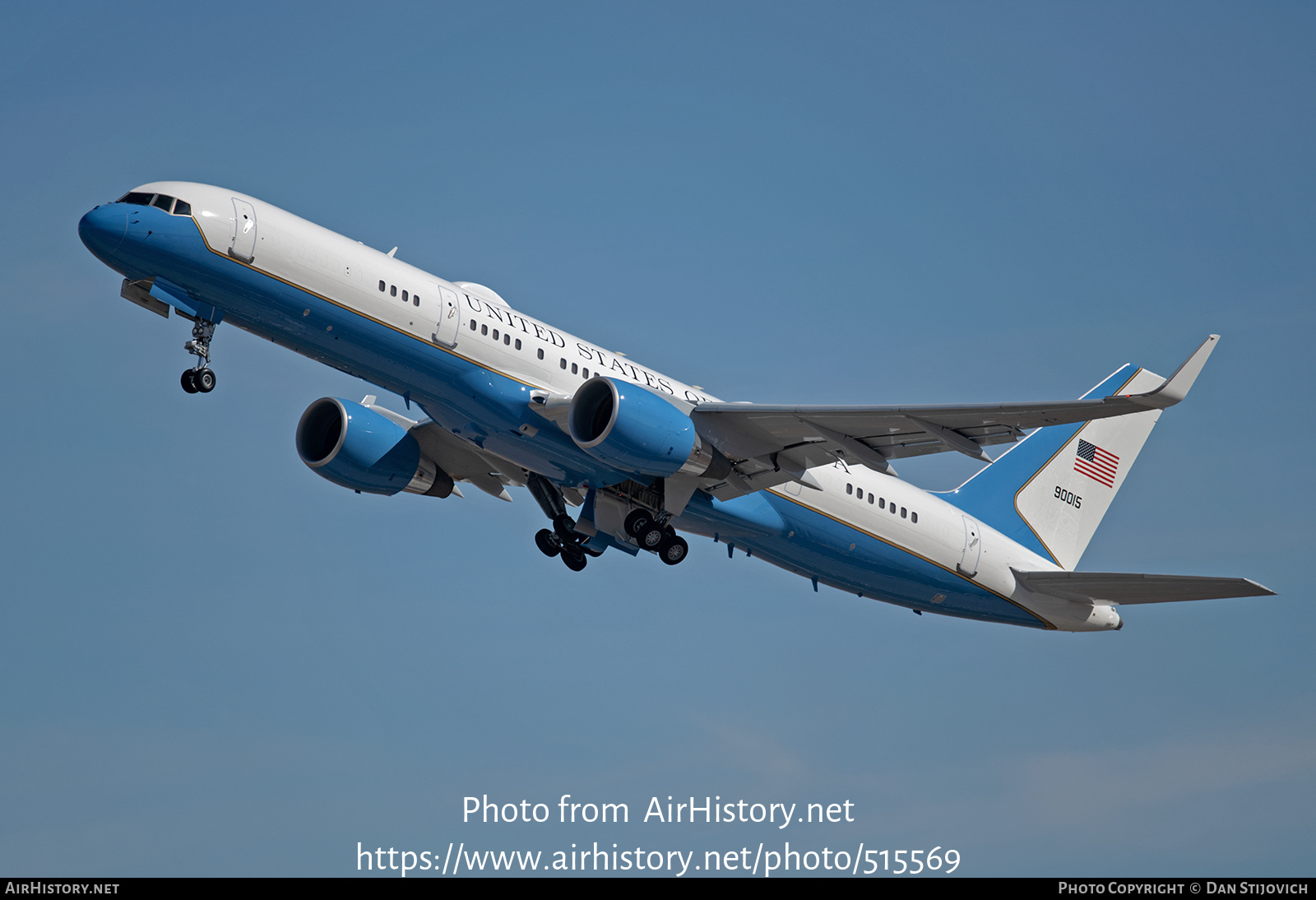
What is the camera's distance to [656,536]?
102ft

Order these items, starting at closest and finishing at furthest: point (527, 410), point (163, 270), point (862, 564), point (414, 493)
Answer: point (163, 270) < point (527, 410) < point (862, 564) < point (414, 493)

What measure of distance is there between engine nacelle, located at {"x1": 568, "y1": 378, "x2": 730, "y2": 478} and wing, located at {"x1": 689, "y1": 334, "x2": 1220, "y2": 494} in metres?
1.21

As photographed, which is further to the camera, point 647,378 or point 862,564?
point 862,564

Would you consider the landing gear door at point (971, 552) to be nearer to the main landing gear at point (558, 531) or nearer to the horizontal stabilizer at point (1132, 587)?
the horizontal stabilizer at point (1132, 587)

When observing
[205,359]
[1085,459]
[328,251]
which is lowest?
[205,359]

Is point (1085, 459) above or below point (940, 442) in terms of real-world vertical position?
above

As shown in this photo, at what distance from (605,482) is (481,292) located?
5.29 meters

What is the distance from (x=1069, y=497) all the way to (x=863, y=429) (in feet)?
38.3

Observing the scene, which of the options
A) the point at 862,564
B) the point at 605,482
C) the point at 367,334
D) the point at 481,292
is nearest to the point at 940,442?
the point at 862,564

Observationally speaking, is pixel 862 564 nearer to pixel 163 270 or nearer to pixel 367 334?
pixel 367 334

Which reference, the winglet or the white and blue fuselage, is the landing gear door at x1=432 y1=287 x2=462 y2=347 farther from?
the winglet

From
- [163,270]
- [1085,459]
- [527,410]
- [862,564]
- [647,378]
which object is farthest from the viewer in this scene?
[1085,459]

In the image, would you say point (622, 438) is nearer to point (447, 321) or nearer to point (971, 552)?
point (447, 321)

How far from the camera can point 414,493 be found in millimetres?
34312
